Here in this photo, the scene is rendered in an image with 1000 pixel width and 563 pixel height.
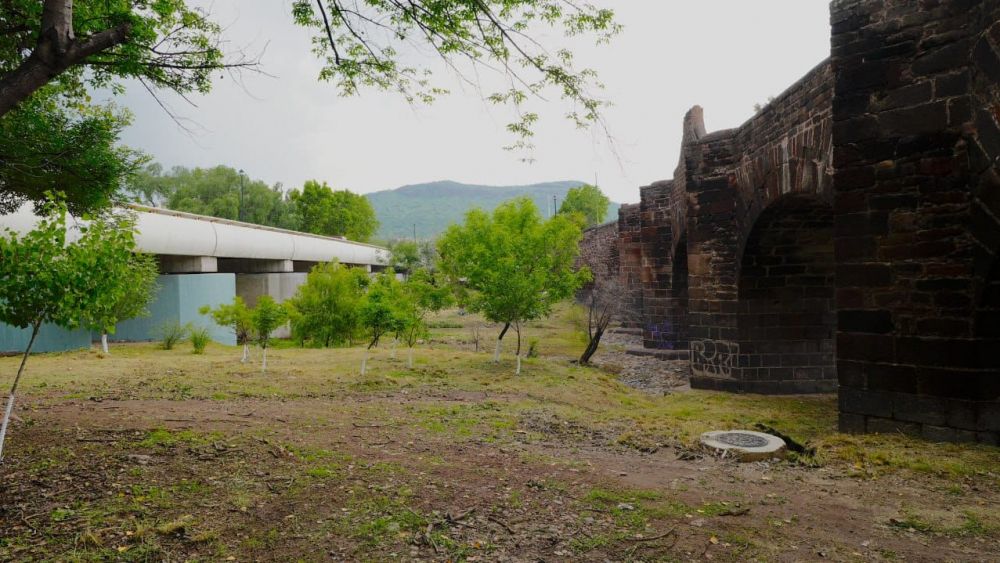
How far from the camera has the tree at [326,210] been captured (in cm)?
5384

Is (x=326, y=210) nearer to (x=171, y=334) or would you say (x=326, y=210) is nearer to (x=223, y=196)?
(x=223, y=196)

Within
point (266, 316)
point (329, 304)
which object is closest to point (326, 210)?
point (329, 304)

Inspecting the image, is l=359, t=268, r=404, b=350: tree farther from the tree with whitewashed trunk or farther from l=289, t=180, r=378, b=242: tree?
l=289, t=180, r=378, b=242: tree

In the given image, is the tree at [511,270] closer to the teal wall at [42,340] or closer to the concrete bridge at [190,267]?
the concrete bridge at [190,267]

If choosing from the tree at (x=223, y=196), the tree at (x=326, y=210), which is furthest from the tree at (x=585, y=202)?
the tree at (x=223, y=196)

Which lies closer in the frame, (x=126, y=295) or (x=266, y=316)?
(x=266, y=316)

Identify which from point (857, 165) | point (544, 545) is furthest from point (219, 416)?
point (857, 165)

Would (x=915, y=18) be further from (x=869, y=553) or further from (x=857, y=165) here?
(x=869, y=553)

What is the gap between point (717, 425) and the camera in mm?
8625

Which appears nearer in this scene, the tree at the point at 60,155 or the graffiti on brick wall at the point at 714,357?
the tree at the point at 60,155

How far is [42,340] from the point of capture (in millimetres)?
15719

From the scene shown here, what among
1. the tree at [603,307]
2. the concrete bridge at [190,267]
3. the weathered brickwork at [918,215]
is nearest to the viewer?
the weathered brickwork at [918,215]

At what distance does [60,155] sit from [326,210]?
48315 mm

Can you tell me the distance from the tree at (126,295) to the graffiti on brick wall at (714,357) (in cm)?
1021
